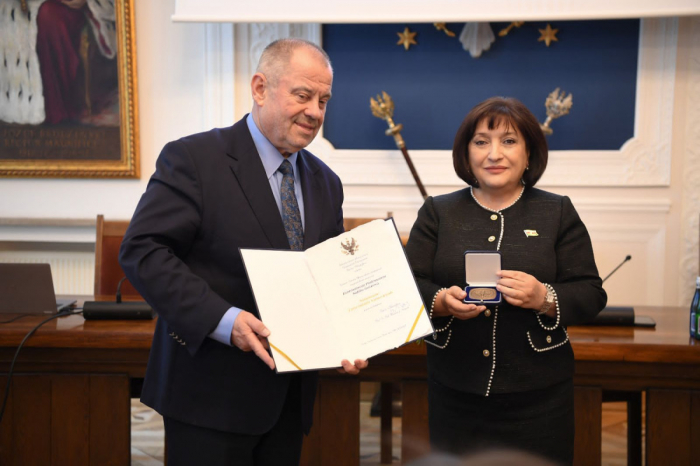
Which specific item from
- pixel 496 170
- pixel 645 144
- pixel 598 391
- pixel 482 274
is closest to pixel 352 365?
pixel 482 274

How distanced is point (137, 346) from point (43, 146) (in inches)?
118

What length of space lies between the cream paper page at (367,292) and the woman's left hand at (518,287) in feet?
0.69

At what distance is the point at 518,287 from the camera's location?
161cm

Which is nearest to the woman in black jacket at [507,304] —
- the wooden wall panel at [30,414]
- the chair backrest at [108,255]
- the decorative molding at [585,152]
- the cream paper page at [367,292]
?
the cream paper page at [367,292]

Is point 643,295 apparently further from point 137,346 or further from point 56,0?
point 56,0

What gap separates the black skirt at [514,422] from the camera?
Result: 1702 millimetres

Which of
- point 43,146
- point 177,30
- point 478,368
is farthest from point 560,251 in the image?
point 43,146

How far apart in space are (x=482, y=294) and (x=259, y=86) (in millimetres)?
792

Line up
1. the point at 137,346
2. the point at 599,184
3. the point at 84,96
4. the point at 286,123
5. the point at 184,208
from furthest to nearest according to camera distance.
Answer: the point at 84,96 → the point at 599,184 → the point at 137,346 → the point at 286,123 → the point at 184,208

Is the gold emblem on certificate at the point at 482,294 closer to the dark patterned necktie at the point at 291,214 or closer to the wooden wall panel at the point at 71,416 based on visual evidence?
the dark patterned necktie at the point at 291,214

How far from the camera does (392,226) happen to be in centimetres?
167

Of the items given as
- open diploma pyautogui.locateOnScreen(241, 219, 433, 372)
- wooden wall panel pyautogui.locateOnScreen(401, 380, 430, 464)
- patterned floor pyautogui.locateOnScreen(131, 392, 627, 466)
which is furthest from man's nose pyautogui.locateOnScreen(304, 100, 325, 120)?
patterned floor pyautogui.locateOnScreen(131, 392, 627, 466)

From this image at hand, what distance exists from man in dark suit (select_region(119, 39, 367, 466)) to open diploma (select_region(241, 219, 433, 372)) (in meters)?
0.04

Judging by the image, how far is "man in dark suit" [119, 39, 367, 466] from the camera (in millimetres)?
1480
